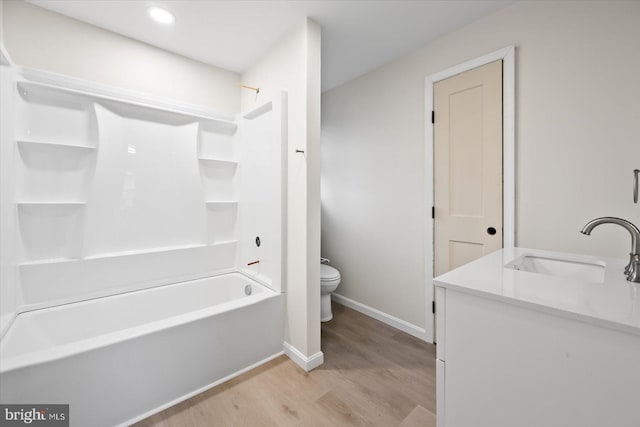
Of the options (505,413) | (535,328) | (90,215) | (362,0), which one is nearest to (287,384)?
(505,413)

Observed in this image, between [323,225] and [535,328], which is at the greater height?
[323,225]

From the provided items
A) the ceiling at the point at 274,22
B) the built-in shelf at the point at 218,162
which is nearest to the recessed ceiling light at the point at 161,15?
the ceiling at the point at 274,22

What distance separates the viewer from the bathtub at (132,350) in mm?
1272

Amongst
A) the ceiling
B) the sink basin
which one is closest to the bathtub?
the sink basin

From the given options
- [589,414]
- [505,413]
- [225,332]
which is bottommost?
[225,332]

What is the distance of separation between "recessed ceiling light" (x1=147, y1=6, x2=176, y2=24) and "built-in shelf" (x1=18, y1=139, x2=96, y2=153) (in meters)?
1.07

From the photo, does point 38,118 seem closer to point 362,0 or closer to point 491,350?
point 362,0

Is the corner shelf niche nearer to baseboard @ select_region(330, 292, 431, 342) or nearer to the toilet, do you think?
the toilet

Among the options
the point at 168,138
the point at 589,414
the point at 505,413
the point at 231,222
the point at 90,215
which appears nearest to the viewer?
the point at 589,414

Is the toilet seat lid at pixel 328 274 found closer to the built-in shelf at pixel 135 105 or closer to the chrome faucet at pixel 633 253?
the built-in shelf at pixel 135 105

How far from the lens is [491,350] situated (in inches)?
37.6

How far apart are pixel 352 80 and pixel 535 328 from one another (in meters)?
2.78

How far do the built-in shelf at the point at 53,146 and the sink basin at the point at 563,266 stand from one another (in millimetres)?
2824

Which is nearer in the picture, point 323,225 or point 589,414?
point 589,414
